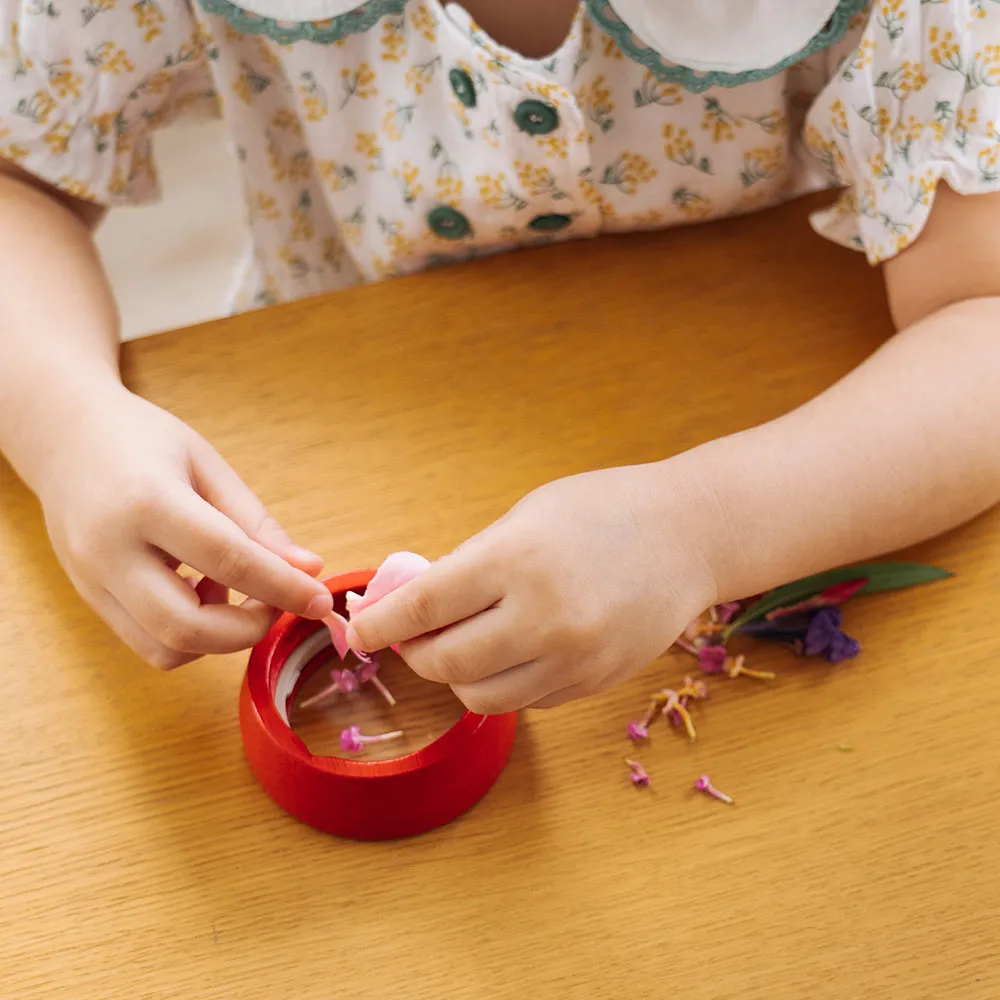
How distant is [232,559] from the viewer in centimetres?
58

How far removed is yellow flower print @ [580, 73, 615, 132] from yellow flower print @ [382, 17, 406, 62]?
0.14m

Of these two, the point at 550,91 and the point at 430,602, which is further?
the point at 550,91

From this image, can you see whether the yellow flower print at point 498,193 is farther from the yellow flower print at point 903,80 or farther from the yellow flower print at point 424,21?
the yellow flower print at point 903,80

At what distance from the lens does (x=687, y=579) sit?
60 centimetres

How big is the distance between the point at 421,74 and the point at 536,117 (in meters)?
0.10

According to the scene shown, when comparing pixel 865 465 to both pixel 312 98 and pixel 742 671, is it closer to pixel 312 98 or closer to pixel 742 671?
pixel 742 671

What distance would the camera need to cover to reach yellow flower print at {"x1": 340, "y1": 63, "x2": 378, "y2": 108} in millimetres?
829

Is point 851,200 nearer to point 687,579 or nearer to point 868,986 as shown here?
point 687,579

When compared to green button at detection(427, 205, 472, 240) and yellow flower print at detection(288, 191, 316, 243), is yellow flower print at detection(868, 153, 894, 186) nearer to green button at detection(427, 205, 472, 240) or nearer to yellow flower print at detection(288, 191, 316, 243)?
green button at detection(427, 205, 472, 240)

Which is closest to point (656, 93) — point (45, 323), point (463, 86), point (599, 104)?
point (599, 104)

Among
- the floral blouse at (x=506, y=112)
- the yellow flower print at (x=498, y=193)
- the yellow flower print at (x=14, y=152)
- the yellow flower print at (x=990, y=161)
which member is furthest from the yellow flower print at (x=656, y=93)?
the yellow flower print at (x=14, y=152)

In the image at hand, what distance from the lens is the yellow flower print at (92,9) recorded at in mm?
752

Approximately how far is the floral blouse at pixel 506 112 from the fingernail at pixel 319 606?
39cm

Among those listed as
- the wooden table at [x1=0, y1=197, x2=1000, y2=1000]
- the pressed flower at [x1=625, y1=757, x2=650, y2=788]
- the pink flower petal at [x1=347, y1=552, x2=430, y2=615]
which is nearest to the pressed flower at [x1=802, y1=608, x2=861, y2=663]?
the wooden table at [x1=0, y1=197, x2=1000, y2=1000]
